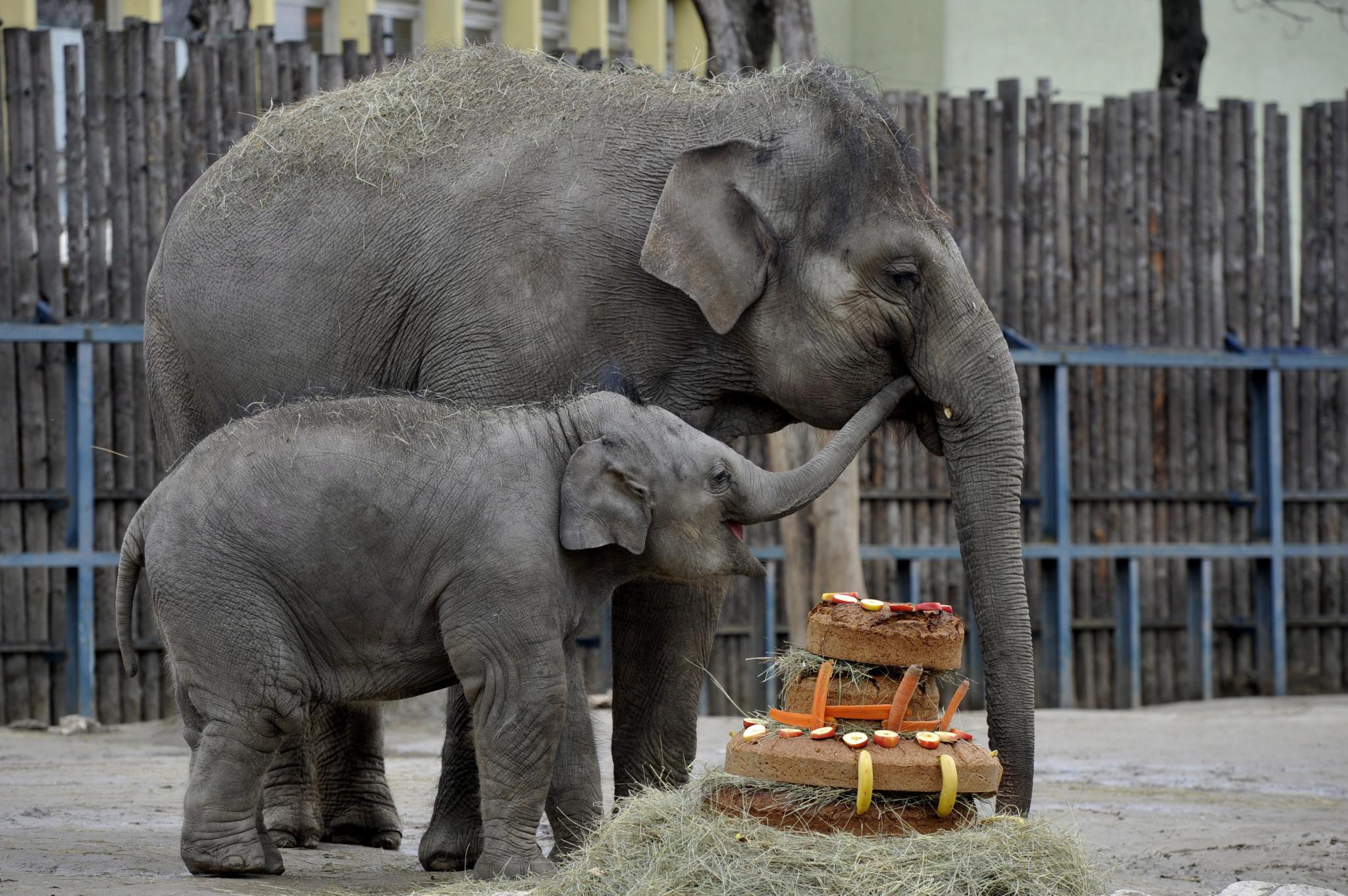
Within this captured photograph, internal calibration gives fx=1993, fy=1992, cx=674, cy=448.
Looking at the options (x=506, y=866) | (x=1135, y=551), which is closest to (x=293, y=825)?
(x=506, y=866)

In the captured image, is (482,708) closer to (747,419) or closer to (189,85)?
(747,419)

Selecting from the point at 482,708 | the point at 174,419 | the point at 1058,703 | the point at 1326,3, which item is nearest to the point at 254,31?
the point at 174,419

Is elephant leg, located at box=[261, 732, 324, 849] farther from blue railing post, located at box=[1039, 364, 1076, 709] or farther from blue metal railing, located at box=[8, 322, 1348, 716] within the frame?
blue railing post, located at box=[1039, 364, 1076, 709]

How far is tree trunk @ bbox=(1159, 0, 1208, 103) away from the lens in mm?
17891

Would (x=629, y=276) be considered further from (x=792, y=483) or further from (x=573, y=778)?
(x=573, y=778)

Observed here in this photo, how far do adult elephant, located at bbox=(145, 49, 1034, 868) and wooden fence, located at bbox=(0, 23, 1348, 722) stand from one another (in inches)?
219

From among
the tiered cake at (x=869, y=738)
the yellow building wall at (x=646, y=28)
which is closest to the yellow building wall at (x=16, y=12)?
the yellow building wall at (x=646, y=28)

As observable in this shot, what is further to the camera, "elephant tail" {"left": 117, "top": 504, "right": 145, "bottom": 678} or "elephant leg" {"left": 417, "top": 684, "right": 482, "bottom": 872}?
"elephant leg" {"left": 417, "top": 684, "right": 482, "bottom": 872}

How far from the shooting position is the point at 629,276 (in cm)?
659

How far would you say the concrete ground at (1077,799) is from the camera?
6496mm

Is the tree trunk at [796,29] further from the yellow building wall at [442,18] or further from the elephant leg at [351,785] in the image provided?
the elephant leg at [351,785]

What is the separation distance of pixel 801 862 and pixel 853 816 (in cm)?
30

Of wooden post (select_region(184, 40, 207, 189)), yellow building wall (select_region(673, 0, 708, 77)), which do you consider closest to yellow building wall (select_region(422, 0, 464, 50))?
yellow building wall (select_region(673, 0, 708, 77))

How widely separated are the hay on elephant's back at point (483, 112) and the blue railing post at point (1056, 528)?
281 inches
